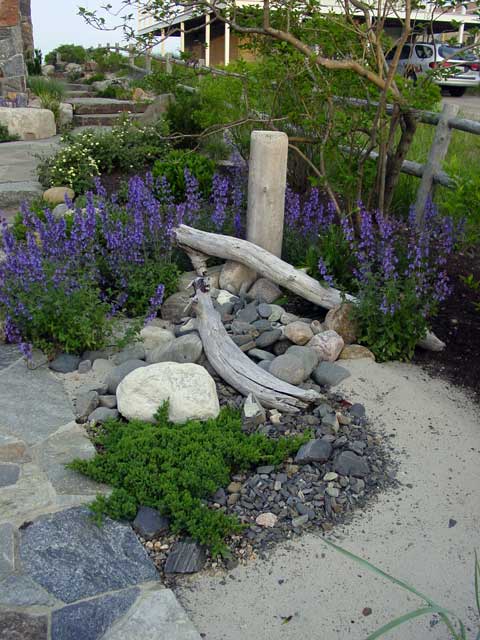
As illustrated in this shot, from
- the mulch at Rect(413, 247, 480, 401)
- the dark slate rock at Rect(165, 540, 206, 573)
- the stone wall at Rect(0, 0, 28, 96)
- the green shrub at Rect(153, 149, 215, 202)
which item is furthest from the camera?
the stone wall at Rect(0, 0, 28, 96)

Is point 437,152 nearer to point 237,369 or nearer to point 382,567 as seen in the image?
point 237,369

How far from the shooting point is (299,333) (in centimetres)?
448

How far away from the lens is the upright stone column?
17.7ft

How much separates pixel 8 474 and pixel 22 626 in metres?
0.97

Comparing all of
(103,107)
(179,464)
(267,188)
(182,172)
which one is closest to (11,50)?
(103,107)

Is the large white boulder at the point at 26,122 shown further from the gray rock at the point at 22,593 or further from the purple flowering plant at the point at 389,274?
the gray rock at the point at 22,593

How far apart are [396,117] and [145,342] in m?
2.67

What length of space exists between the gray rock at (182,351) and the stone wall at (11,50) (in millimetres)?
10365

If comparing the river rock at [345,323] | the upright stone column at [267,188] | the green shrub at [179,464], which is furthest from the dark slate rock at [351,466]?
the upright stone column at [267,188]

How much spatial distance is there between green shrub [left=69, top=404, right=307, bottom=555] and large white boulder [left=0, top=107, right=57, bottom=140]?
886 centimetres

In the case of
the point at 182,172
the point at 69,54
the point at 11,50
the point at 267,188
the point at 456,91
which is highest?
the point at 11,50

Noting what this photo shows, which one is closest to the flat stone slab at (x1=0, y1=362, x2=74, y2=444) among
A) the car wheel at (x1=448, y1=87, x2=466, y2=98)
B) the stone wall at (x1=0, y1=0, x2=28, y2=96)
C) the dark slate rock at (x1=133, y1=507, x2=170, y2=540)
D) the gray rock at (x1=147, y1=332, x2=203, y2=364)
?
the gray rock at (x1=147, y1=332, x2=203, y2=364)

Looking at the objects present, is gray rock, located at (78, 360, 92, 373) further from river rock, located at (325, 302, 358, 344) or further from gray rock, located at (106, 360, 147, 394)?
river rock, located at (325, 302, 358, 344)

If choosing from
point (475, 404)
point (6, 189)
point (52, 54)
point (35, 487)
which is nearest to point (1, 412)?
point (35, 487)
